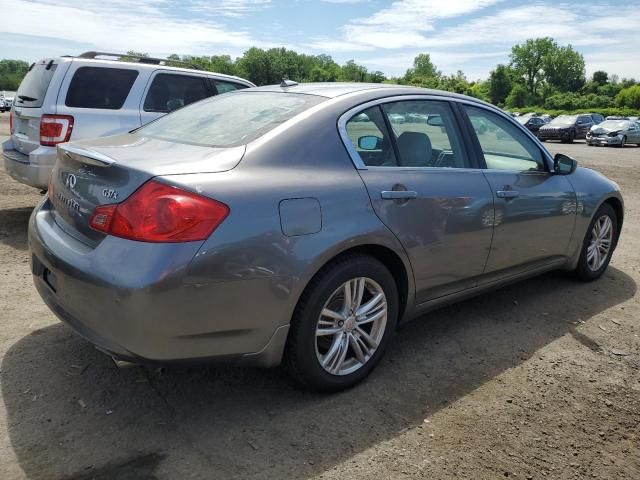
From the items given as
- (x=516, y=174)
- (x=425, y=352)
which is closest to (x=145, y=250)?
(x=425, y=352)

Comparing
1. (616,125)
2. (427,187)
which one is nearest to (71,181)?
(427,187)

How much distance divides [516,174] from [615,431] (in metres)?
1.83

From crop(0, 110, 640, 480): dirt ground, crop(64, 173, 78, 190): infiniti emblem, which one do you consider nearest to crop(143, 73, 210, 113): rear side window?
crop(0, 110, 640, 480): dirt ground

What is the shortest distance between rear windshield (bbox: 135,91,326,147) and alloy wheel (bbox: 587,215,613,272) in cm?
312

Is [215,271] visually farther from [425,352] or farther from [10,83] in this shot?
[10,83]

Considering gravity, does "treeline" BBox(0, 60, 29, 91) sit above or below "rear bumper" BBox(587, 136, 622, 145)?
below

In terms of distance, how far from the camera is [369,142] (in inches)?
123

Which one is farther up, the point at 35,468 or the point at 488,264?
the point at 488,264

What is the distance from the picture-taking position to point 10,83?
3989 inches

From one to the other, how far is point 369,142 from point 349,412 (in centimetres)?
147

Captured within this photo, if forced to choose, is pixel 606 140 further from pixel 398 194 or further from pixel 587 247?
pixel 398 194

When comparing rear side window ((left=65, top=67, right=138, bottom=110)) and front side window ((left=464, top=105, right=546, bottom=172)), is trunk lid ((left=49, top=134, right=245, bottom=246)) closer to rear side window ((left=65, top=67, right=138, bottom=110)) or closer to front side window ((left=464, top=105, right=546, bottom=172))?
front side window ((left=464, top=105, right=546, bottom=172))

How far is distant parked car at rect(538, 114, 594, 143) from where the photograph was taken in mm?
31062

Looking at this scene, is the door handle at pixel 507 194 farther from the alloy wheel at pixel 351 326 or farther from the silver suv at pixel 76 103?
the silver suv at pixel 76 103
